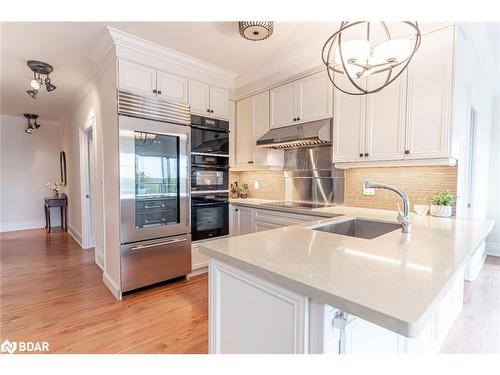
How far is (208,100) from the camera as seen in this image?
3.23 meters

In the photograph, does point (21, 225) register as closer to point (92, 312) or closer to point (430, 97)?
point (92, 312)

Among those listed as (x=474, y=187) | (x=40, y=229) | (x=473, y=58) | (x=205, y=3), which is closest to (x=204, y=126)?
(x=205, y=3)

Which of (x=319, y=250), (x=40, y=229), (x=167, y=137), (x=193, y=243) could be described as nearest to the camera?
(x=319, y=250)

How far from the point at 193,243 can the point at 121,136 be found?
4.79 feet

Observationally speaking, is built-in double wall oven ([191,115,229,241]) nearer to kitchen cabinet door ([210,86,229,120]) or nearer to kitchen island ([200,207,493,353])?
kitchen cabinet door ([210,86,229,120])

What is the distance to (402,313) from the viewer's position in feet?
2.14

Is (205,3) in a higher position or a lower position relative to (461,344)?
higher

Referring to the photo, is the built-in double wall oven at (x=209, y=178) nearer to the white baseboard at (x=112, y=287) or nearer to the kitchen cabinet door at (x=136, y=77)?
the kitchen cabinet door at (x=136, y=77)

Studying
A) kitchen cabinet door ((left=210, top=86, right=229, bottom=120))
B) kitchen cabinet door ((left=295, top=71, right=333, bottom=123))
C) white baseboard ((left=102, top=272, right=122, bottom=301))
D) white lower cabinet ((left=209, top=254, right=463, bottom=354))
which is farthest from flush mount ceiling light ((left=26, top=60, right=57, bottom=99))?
white lower cabinet ((left=209, top=254, right=463, bottom=354))

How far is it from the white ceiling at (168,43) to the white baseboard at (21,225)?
374cm

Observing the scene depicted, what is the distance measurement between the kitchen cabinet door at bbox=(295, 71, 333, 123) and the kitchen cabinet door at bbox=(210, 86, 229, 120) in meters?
0.94

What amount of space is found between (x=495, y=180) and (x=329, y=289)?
4.63 meters

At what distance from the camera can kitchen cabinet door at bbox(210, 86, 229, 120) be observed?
3.27 metres
